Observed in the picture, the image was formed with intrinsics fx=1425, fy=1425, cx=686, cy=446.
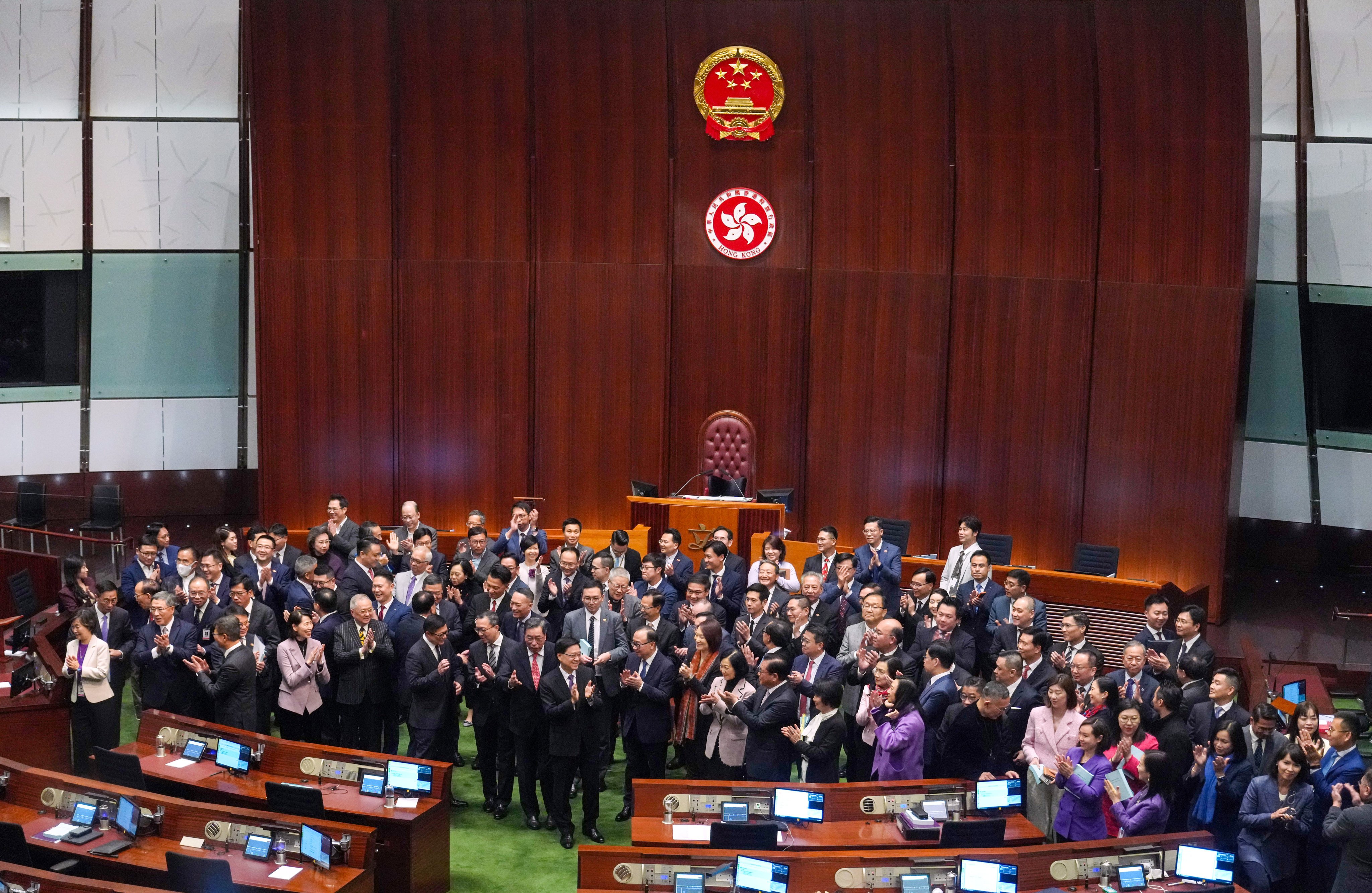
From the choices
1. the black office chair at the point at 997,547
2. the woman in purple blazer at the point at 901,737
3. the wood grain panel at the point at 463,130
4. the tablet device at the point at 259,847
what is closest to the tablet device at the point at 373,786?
the tablet device at the point at 259,847

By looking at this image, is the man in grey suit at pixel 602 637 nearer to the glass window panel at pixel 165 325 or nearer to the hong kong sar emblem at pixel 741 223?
the hong kong sar emblem at pixel 741 223

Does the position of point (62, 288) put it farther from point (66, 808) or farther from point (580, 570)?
point (66, 808)

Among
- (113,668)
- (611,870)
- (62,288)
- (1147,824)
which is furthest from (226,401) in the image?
(1147,824)

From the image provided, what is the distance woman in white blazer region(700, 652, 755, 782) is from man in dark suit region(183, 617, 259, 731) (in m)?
2.83

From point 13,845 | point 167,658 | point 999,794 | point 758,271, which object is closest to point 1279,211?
point 758,271

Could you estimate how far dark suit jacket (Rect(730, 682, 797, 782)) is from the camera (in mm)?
8086

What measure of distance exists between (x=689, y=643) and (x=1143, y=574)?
5693mm

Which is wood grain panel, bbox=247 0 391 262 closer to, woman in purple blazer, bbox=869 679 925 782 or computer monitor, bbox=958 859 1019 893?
woman in purple blazer, bbox=869 679 925 782

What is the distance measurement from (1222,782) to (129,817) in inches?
226

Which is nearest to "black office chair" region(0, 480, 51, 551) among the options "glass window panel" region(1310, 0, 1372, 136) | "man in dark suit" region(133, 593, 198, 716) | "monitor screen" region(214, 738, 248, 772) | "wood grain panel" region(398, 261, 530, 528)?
"wood grain panel" region(398, 261, 530, 528)

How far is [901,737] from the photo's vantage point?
7953mm

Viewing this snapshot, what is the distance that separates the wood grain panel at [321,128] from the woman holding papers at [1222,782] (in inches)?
379

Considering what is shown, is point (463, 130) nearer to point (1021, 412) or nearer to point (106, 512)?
point (106, 512)

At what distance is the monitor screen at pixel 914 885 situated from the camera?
21.9ft
